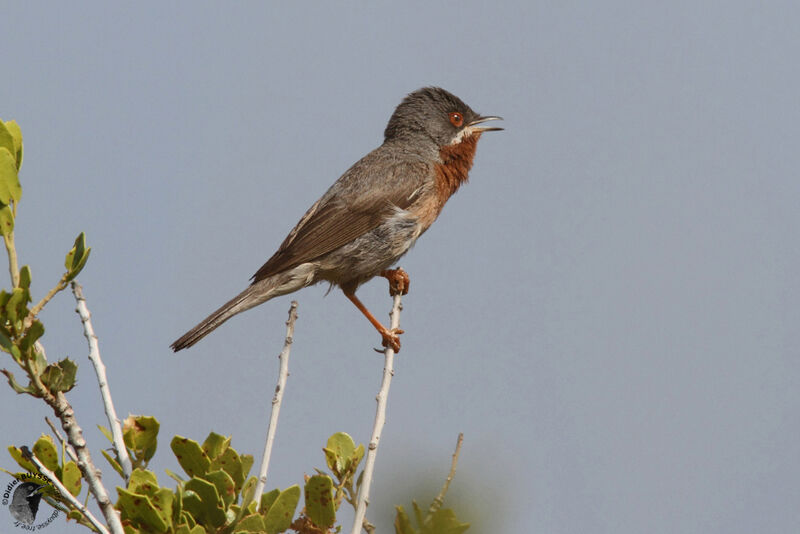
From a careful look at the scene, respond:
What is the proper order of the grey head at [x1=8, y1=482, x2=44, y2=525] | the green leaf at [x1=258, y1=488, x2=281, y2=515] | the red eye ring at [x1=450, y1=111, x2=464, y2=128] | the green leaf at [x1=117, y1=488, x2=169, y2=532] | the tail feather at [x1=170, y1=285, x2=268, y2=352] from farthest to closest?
the red eye ring at [x1=450, y1=111, x2=464, y2=128] → the tail feather at [x1=170, y1=285, x2=268, y2=352] → the green leaf at [x1=258, y1=488, x2=281, y2=515] → the grey head at [x1=8, y1=482, x2=44, y2=525] → the green leaf at [x1=117, y1=488, x2=169, y2=532]

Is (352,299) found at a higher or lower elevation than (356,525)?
higher

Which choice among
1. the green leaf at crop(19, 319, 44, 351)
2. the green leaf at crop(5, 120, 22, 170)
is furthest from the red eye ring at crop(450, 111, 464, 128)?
the green leaf at crop(19, 319, 44, 351)

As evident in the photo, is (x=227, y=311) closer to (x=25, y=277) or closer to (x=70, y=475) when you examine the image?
(x=70, y=475)

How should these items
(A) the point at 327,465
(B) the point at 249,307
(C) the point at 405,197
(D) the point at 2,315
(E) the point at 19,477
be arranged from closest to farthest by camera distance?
(D) the point at 2,315, (E) the point at 19,477, (A) the point at 327,465, (B) the point at 249,307, (C) the point at 405,197

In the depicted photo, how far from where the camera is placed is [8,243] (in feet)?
7.99

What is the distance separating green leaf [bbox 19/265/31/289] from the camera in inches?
93.3

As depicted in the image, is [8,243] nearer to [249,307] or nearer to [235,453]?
[235,453]

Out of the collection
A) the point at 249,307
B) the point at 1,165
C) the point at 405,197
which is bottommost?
the point at 1,165

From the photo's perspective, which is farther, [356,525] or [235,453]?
[235,453]

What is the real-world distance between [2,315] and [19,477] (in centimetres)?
56

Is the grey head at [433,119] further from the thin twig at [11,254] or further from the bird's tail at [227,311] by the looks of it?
the thin twig at [11,254]

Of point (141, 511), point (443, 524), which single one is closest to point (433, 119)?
point (141, 511)

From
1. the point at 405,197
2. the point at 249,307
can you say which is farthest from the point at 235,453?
the point at 405,197

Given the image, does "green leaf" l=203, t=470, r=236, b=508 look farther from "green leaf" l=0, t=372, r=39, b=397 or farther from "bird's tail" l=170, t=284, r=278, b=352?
"bird's tail" l=170, t=284, r=278, b=352
